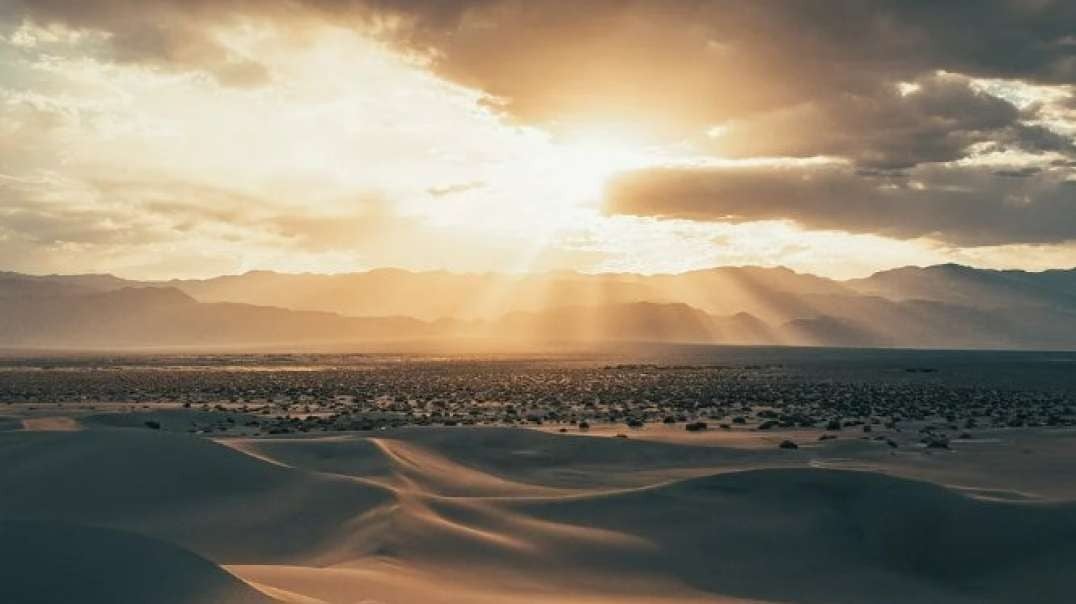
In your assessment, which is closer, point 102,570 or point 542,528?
point 102,570

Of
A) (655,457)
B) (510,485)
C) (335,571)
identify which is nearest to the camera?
(335,571)

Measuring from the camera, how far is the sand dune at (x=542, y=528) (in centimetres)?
1084

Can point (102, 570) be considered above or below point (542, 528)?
above

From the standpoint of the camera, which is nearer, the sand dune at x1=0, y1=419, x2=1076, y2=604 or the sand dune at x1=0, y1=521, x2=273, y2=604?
the sand dune at x1=0, y1=521, x2=273, y2=604

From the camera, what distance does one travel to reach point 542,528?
13.2 m

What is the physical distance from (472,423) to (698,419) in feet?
26.8

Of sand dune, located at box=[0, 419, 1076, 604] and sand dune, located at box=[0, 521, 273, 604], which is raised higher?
sand dune, located at box=[0, 521, 273, 604]

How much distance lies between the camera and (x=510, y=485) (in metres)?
17.8

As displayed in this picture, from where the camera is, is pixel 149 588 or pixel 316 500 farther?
pixel 316 500

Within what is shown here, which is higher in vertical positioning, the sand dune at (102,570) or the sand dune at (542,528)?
the sand dune at (102,570)

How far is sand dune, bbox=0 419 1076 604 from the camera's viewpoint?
10.8 meters

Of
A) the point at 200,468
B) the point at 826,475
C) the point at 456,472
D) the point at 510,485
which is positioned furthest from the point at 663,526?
the point at 200,468

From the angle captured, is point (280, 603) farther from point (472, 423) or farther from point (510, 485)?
point (472, 423)

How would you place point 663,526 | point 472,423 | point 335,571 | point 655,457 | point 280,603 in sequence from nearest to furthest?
point 280,603 < point 335,571 < point 663,526 < point 655,457 < point 472,423
